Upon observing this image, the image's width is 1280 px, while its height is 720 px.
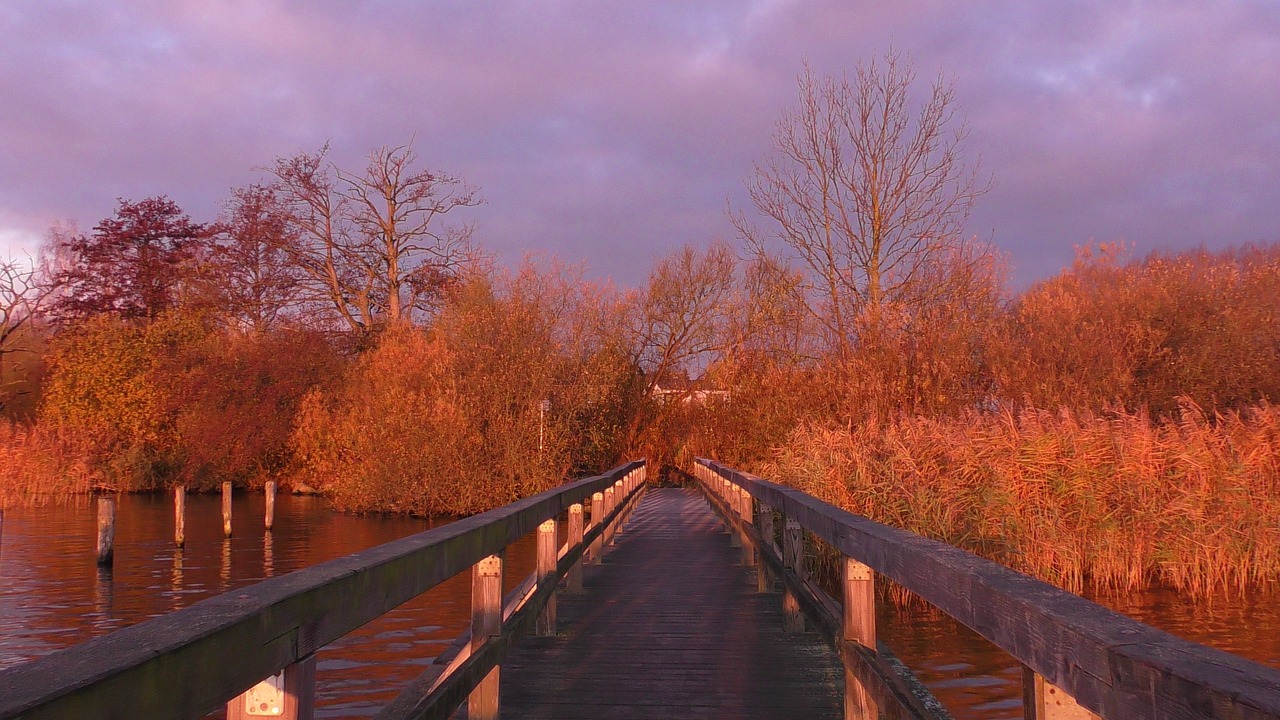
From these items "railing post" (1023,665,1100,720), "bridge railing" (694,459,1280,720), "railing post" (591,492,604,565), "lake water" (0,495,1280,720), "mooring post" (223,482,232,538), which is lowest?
"lake water" (0,495,1280,720)

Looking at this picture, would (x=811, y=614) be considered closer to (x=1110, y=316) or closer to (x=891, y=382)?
(x=891, y=382)

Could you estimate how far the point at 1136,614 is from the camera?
10.3m

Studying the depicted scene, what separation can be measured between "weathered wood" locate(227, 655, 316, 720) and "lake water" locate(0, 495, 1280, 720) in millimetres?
5349

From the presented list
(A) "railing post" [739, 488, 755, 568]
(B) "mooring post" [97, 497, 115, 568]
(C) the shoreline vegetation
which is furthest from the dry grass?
(A) "railing post" [739, 488, 755, 568]

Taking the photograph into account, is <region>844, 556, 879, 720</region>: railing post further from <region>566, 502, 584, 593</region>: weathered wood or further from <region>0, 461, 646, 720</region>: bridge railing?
<region>566, 502, 584, 593</region>: weathered wood

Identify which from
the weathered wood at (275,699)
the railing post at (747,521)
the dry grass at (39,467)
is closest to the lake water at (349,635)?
the railing post at (747,521)

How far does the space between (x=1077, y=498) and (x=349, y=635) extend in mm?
7646

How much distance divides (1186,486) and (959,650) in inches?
174

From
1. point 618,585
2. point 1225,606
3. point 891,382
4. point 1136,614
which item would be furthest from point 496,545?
point 891,382

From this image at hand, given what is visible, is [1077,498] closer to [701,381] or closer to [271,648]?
[271,648]

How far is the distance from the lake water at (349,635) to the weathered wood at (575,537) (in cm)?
148

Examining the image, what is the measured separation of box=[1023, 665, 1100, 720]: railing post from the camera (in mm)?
A: 2067

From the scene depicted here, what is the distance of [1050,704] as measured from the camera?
212cm

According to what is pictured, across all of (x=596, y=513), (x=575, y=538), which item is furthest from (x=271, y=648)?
(x=596, y=513)
